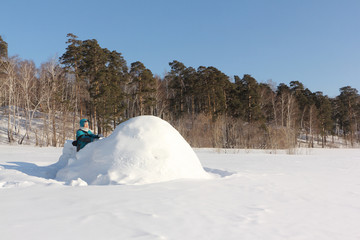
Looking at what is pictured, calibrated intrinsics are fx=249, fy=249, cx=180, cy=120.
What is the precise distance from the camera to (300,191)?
150 inches

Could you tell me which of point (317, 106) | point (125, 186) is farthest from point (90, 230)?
point (317, 106)

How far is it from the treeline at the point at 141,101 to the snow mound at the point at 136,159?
1055 cm

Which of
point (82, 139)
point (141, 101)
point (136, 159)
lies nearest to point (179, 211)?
point (136, 159)

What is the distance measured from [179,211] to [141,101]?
23.9m

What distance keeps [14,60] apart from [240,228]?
86.4ft

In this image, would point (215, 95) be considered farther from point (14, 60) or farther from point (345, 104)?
point (345, 104)

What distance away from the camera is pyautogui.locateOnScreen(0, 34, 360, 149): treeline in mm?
20609

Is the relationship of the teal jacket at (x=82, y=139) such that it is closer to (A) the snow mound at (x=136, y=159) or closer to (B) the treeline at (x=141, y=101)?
(A) the snow mound at (x=136, y=159)

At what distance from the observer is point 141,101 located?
85.4 ft

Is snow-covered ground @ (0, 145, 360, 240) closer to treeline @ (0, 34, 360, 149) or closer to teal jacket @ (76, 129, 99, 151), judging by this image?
teal jacket @ (76, 129, 99, 151)

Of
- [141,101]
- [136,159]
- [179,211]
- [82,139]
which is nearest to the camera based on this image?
[179,211]

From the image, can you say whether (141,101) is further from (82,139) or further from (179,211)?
(179,211)

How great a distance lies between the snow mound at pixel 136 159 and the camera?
13.7ft

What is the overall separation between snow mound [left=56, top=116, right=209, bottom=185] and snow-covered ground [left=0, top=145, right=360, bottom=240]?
32 cm
